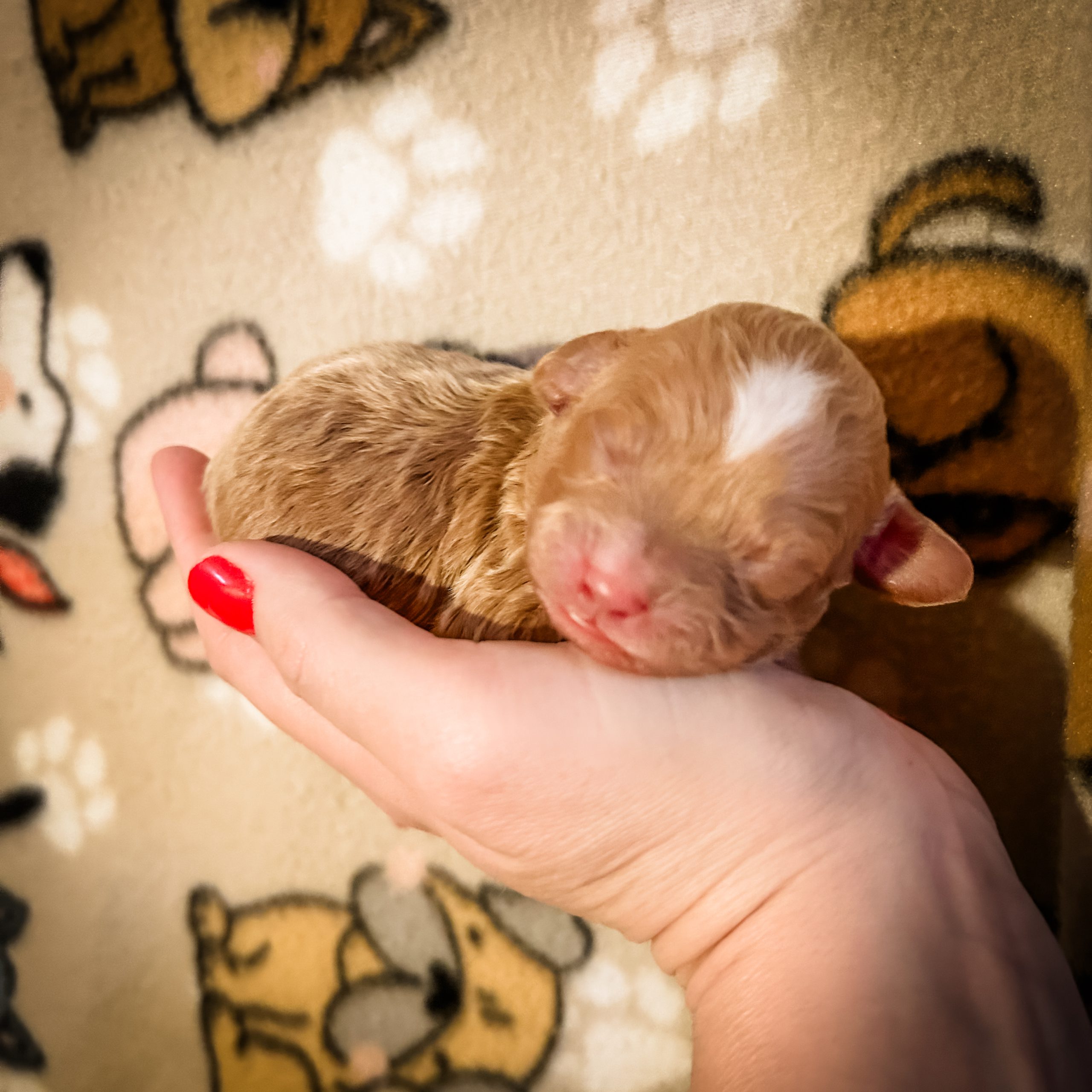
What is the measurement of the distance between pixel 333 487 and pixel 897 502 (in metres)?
0.67

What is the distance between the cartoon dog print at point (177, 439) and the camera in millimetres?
1436

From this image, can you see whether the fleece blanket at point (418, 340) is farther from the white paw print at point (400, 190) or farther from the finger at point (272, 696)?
the finger at point (272, 696)

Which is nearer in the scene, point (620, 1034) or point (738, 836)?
point (738, 836)

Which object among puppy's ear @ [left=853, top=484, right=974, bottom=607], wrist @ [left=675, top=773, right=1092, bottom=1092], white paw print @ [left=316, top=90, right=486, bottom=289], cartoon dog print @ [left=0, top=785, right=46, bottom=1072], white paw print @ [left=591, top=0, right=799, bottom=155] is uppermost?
white paw print @ [left=591, top=0, right=799, bottom=155]

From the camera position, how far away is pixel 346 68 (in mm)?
1338

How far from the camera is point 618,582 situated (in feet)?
2.23

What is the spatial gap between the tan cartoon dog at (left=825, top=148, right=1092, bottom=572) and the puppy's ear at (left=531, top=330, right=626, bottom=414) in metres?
Answer: 0.47

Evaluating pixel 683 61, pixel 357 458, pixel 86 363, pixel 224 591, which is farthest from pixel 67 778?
pixel 683 61

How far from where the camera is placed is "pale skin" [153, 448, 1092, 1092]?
76 centimetres

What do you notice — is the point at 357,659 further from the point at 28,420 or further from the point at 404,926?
the point at 28,420

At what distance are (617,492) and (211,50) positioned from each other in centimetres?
125

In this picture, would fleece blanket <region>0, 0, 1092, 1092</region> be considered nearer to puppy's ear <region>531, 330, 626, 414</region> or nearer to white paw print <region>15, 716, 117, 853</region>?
white paw print <region>15, 716, 117, 853</region>

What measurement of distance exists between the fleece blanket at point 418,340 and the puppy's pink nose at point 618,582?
0.63 m

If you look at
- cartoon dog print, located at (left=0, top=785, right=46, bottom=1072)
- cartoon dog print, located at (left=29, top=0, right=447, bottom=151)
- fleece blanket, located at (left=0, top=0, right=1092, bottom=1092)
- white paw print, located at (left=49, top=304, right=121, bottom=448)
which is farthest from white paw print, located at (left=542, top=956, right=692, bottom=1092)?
cartoon dog print, located at (left=29, top=0, right=447, bottom=151)
